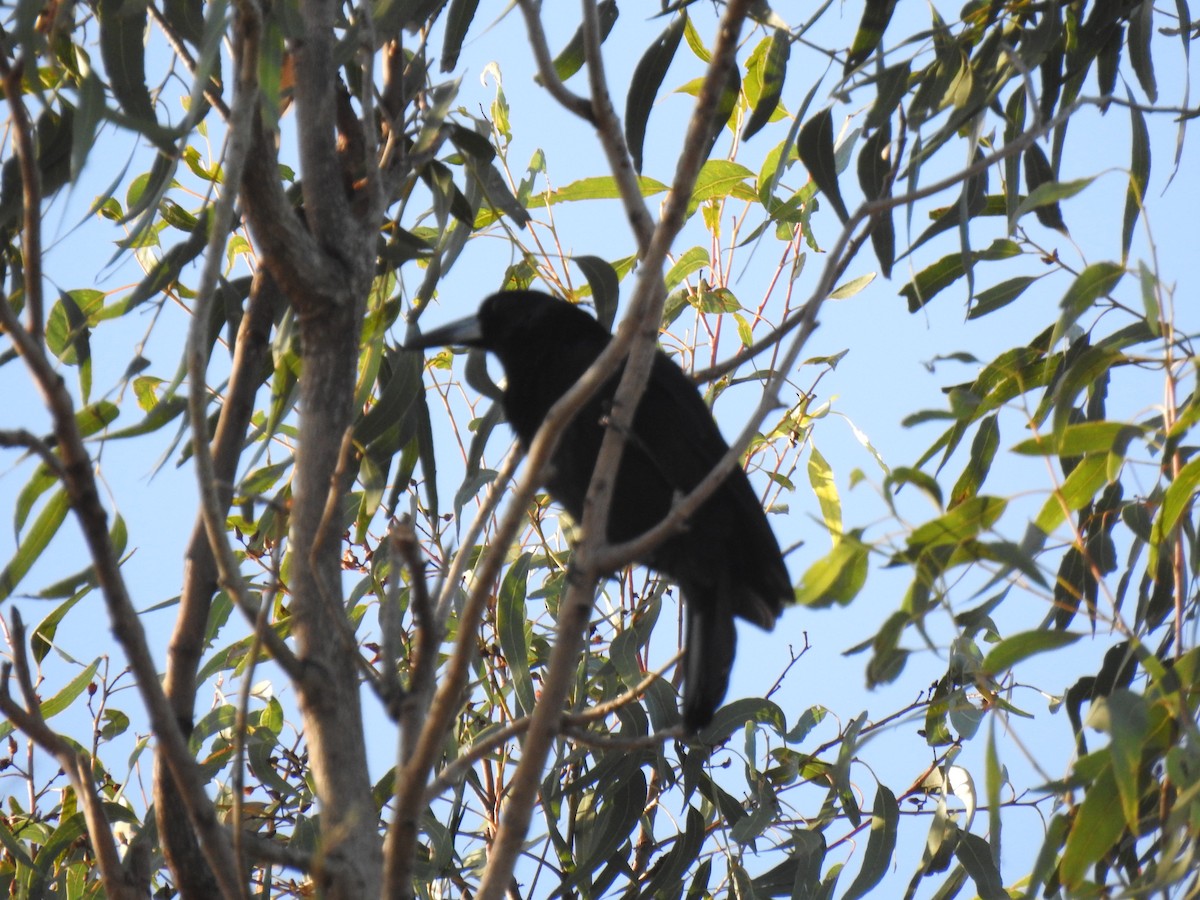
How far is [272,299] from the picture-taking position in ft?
8.04

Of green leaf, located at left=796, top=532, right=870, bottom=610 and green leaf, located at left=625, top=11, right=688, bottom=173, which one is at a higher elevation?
green leaf, located at left=625, top=11, right=688, bottom=173

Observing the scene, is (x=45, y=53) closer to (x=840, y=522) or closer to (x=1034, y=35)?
(x=1034, y=35)

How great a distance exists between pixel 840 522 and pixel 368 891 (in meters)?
1.86

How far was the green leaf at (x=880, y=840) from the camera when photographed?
2.79 meters

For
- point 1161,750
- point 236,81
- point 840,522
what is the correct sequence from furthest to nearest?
point 840,522 → point 1161,750 → point 236,81

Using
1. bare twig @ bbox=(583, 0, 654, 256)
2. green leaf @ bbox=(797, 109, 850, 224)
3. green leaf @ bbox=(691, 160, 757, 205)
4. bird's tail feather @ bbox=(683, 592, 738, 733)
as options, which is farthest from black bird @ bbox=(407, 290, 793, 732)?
bare twig @ bbox=(583, 0, 654, 256)

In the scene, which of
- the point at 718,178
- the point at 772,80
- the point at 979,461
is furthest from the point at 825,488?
the point at 772,80

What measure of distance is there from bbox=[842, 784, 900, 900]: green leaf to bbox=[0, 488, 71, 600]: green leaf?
5.57ft

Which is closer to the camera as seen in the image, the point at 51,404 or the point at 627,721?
the point at 51,404

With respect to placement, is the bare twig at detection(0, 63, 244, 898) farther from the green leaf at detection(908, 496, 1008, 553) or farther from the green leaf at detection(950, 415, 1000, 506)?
the green leaf at detection(950, 415, 1000, 506)

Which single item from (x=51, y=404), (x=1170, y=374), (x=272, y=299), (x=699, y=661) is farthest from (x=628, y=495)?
(x=51, y=404)

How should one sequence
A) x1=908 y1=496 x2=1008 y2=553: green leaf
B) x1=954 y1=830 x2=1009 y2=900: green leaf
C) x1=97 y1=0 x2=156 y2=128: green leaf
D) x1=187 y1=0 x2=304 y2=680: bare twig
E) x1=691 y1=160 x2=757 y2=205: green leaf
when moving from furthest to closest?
x1=691 y1=160 x2=757 y2=205: green leaf < x1=954 y1=830 x2=1009 y2=900: green leaf < x1=97 y1=0 x2=156 y2=128: green leaf < x1=908 y1=496 x2=1008 y2=553: green leaf < x1=187 y1=0 x2=304 y2=680: bare twig

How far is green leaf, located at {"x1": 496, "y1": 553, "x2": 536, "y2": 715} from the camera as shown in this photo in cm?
281

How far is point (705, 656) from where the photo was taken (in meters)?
2.71
